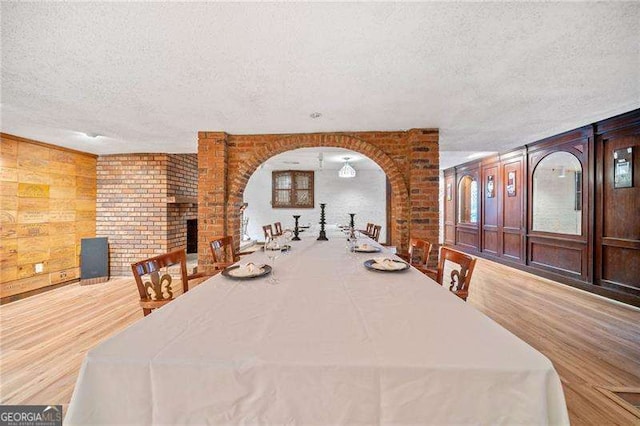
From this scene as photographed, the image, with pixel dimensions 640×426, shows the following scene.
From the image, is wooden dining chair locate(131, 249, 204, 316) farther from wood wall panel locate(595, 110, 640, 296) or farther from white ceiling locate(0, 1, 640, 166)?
wood wall panel locate(595, 110, 640, 296)

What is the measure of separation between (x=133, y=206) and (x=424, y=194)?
16.5 feet

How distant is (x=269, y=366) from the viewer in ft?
2.52

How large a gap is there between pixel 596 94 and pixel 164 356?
380cm

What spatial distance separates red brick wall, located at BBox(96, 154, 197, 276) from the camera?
16.0ft

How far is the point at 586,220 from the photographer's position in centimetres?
373

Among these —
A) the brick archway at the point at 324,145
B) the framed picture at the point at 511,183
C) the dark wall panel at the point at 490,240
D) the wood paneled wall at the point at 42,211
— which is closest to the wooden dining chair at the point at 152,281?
the brick archway at the point at 324,145

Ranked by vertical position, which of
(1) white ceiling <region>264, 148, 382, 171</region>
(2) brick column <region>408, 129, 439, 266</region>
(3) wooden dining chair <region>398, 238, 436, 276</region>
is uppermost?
(1) white ceiling <region>264, 148, 382, 171</region>

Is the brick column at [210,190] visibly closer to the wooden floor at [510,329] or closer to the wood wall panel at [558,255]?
the wooden floor at [510,329]

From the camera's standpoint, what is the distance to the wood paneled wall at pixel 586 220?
3223 millimetres

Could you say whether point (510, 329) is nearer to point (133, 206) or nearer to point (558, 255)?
point (558, 255)

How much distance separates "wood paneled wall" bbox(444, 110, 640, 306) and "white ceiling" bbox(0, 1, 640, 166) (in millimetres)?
592

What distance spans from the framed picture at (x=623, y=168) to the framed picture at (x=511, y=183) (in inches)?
63.4

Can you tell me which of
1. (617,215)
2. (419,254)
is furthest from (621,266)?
(419,254)

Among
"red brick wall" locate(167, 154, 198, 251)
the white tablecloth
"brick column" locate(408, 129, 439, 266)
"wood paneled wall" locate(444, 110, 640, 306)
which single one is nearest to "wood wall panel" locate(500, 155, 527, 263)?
"wood paneled wall" locate(444, 110, 640, 306)
